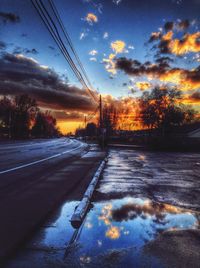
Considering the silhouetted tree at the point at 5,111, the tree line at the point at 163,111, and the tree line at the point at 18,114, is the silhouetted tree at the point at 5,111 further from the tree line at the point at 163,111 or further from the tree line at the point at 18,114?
the tree line at the point at 163,111

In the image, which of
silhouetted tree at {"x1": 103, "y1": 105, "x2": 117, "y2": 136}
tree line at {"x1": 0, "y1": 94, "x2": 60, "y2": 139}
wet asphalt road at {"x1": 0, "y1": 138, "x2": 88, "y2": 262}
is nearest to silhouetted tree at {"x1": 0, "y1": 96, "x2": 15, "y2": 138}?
tree line at {"x1": 0, "y1": 94, "x2": 60, "y2": 139}

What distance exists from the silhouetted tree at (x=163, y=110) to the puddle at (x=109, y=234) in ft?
200

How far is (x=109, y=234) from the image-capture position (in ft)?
13.4

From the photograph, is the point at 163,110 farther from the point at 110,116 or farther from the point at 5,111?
the point at 5,111

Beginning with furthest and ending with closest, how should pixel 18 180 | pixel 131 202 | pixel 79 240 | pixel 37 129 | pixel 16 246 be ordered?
pixel 37 129
pixel 18 180
pixel 131 202
pixel 79 240
pixel 16 246

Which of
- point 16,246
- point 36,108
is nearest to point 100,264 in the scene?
point 16,246

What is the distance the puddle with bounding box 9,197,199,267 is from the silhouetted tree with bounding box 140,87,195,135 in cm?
6097

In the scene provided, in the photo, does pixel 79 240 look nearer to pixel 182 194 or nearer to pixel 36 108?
pixel 182 194

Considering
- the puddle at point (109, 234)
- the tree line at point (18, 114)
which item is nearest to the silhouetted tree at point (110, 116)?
the tree line at point (18, 114)

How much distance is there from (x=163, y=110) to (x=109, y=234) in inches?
2573

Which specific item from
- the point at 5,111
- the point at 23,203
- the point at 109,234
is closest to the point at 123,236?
the point at 109,234

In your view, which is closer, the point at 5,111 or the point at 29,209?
the point at 29,209

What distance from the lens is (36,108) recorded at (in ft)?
318

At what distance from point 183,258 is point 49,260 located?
5.73 feet
